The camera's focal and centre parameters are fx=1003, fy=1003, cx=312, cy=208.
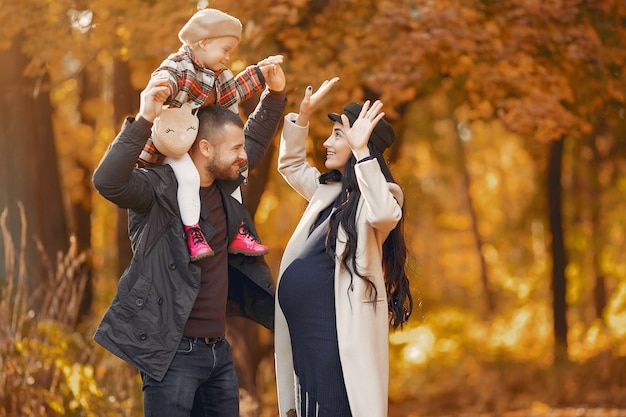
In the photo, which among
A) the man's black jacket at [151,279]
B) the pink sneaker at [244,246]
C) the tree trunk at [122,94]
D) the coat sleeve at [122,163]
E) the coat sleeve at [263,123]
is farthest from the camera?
the tree trunk at [122,94]

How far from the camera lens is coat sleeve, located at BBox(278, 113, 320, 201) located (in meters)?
4.88

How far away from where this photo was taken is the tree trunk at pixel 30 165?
8.79 metres

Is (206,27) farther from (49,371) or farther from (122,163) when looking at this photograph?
(49,371)

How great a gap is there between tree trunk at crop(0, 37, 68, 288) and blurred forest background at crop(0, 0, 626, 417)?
18 mm

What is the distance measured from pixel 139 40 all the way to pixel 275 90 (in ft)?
10.0

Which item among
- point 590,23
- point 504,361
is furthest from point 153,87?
point 504,361

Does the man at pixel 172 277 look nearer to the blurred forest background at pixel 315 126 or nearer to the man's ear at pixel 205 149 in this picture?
the man's ear at pixel 205 149

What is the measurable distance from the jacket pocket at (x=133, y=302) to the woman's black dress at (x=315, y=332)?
684 mm

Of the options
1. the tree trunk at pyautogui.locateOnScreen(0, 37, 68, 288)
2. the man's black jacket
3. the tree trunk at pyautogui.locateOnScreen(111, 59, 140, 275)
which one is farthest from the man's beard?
the tree trunk at pyautogui.locateOnScreen(0, 37, 68, 288)

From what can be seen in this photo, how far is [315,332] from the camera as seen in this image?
432 cm

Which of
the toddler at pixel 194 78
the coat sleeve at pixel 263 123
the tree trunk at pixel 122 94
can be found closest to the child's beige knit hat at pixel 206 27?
the toddler at pixel 194 78

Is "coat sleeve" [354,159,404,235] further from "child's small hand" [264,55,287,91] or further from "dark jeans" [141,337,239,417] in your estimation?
"dark jeans" [141,337,239,417]

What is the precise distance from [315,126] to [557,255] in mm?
6385

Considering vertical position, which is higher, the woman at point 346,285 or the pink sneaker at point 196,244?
the pink sneaker at point 196,244
